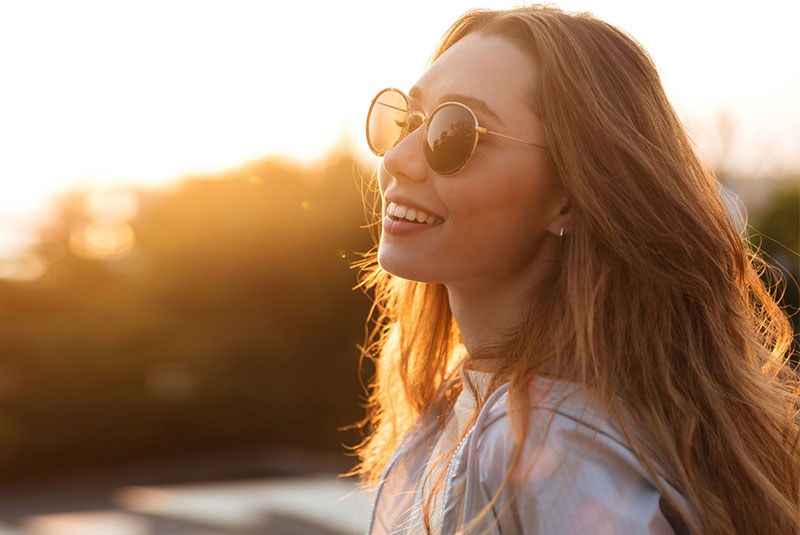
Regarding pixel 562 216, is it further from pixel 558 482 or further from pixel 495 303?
pixel 558 482

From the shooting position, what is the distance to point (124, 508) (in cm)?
957

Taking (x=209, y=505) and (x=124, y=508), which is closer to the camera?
(x=209, y=505)

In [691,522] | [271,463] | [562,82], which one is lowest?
[271,463]

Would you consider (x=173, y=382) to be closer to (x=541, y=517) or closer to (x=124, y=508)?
(x=124, y=508)

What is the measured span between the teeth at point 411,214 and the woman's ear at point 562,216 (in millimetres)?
283

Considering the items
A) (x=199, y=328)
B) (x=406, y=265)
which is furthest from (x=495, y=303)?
(x=199, y=328)

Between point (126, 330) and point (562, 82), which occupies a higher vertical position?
point (562, 82)

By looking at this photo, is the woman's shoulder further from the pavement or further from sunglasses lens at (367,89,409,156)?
the pavement

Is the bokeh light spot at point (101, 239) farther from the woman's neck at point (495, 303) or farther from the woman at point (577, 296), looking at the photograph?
the woman's neck at point (495, 303)

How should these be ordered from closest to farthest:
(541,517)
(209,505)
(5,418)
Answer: (541,517) < (209,505) < (5,418)

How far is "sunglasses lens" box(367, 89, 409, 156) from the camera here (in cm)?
208

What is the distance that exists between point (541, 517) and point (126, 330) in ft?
37.1

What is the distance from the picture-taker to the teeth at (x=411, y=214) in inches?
74.2

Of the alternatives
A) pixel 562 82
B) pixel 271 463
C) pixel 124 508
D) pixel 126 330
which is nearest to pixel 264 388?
pixel 271 463
